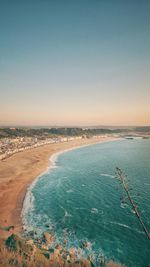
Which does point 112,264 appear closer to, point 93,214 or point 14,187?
point 93,214

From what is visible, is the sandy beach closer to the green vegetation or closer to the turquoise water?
the turquoise water

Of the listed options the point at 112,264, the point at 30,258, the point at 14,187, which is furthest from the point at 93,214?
the point at 14,187

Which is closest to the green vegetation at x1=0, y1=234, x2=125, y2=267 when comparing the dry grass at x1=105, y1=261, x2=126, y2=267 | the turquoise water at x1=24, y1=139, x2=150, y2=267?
the dry grass at x1=105, y1=261, x2=126, y2=267

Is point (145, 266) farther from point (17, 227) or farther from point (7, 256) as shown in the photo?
point (17, 227)

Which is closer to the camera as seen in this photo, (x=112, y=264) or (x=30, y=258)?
(x=30, y=258)

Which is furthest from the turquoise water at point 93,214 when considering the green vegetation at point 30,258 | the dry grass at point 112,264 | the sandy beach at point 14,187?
the green vegetation at point 30,258

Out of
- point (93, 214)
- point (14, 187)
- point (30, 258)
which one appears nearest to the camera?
point (30, 258)

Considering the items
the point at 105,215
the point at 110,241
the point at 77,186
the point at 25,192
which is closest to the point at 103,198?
the point at 105,215

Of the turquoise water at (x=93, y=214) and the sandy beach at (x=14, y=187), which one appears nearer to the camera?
the turquoise water at (x=93, y=214)

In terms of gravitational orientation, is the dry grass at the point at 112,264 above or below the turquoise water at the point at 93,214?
above

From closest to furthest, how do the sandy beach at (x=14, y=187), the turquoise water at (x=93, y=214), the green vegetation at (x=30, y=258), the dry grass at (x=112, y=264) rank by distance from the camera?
the green vegetation at (x=30, y=258), the dry grass at (x=112, y=264), the turquoise water at (x=93, y=214), the sandy beach at (x=14, y=187)

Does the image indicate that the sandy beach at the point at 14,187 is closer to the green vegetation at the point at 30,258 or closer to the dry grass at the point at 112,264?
the green vegetation at the point at 30,258
